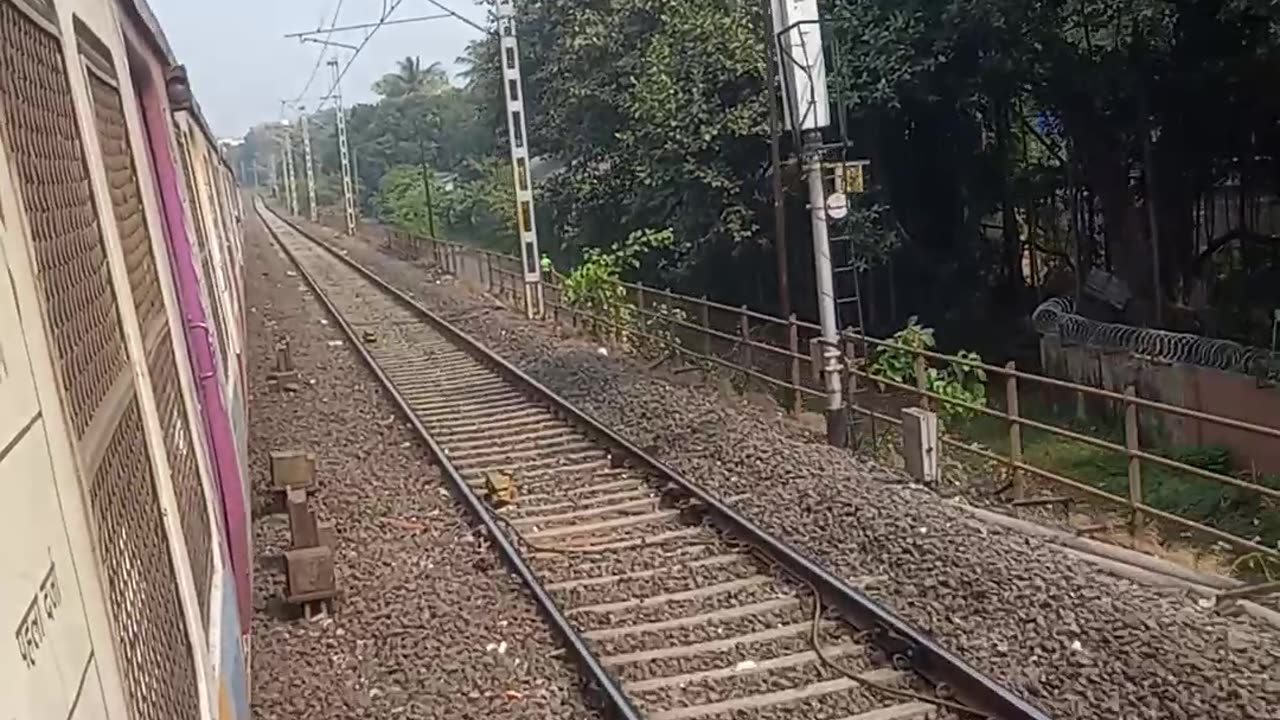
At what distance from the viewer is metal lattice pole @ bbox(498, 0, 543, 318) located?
1922cm

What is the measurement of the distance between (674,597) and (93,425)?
5275 mm

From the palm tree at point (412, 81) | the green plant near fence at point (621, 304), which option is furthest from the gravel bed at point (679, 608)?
the palm tree at point (412, 81)

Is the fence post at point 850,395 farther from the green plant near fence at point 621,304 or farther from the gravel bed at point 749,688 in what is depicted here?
the gravel bed at point 749,688

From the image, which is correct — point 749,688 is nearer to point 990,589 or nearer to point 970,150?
point 990,589

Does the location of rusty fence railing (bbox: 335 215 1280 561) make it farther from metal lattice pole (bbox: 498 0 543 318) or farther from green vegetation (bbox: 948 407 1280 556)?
metal lattice pole (bbox: 498 0 543 318)

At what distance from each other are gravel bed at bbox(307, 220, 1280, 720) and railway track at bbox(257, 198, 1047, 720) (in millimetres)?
251

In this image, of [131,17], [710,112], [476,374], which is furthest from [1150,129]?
[131,17]

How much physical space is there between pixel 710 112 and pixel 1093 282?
7994 millimetres

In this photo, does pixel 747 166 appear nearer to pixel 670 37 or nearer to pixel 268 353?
pixel 670 37

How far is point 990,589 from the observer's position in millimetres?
6500

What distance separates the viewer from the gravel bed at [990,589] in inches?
207

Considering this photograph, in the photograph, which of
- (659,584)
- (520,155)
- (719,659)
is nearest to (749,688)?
(719,659)

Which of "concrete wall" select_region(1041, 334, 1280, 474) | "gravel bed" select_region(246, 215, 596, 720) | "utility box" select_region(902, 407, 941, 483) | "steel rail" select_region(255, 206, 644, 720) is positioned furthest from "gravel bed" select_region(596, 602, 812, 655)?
"concrete wall" select_region(1041, 334, 1280, 474)

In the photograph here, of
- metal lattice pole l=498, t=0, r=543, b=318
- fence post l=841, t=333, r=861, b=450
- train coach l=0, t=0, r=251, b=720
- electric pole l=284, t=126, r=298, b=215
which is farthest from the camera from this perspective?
electric pole l=284, t=126, r=298, b=215
